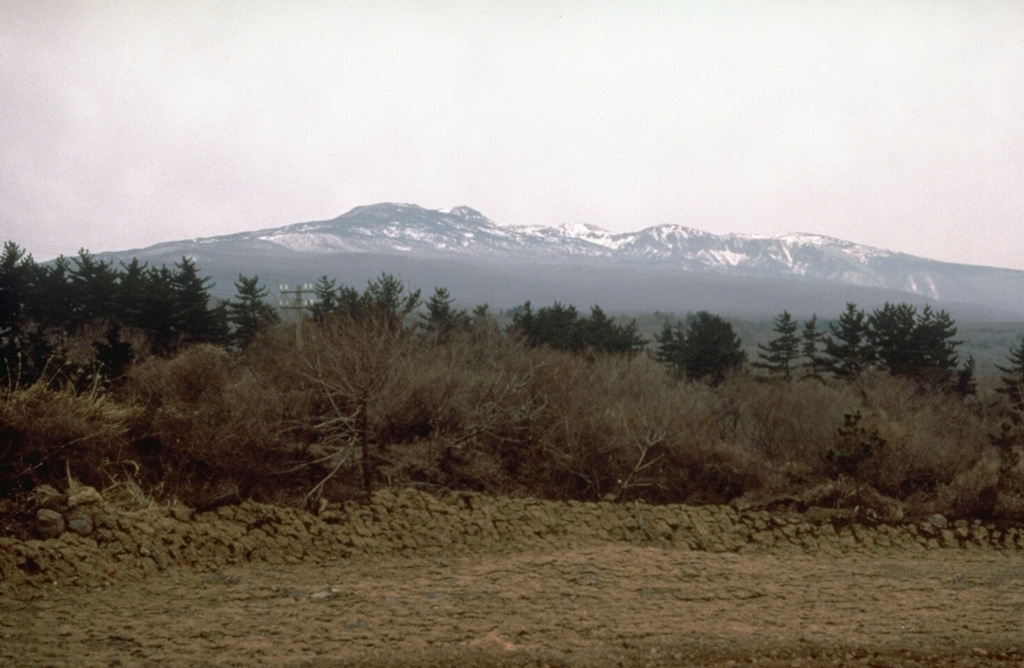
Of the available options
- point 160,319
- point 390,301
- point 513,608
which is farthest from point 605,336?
point 513,608

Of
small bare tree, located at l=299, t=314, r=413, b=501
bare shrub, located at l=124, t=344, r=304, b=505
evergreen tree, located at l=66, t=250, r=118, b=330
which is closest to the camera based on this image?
bare shrub, located at l=124, t=344, r=304, b=505

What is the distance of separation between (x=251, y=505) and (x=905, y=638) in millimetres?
8791

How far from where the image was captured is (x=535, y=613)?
27.3 feet

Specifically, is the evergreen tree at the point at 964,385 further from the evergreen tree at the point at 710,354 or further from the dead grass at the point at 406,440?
the dead grass at the point at 406,440

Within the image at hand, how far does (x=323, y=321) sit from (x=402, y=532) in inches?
443

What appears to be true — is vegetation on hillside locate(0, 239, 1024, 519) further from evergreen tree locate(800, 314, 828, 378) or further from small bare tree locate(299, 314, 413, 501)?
evergreen tree locate(800, 314, 828, 378)

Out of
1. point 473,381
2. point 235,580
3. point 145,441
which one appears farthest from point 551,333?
point 235,580

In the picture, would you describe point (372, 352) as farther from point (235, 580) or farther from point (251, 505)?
point (235, 580)

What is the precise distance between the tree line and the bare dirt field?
9.99 metres

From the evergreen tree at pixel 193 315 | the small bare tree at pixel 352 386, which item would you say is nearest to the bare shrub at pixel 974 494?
the small bare tree at pixel 352 386

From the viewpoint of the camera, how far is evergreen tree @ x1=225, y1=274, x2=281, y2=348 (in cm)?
3500

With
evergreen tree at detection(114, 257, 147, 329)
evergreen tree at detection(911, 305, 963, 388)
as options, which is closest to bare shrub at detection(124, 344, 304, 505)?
evergreen tree at detection(114, 257, 147, 329)

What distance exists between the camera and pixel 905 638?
751cm

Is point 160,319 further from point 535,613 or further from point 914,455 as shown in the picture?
point 535,613
